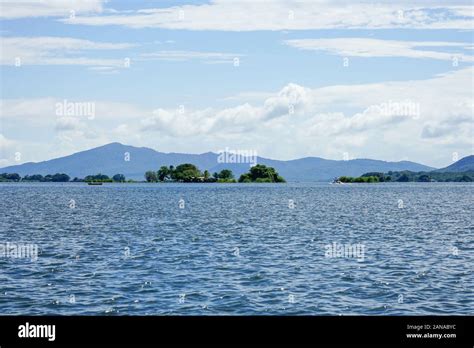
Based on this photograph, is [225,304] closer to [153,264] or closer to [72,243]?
[153,264]

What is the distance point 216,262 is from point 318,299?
15.1 meters

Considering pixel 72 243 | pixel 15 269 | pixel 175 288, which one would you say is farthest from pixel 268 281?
pixel 72 243

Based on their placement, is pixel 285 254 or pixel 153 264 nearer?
pixel 153 264

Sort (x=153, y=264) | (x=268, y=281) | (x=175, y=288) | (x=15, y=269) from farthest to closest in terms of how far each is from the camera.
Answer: (x=153, y=264), (x=15, y=269), (x=268, y=281), (x=175, y=288)

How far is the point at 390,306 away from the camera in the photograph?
3216 centimetres

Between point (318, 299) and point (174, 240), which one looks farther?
point (174, 240)

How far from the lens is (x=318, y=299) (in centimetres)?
3378

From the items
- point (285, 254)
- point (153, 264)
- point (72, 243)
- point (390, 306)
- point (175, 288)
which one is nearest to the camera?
point (390, 306)

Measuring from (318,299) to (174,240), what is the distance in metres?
33.2
